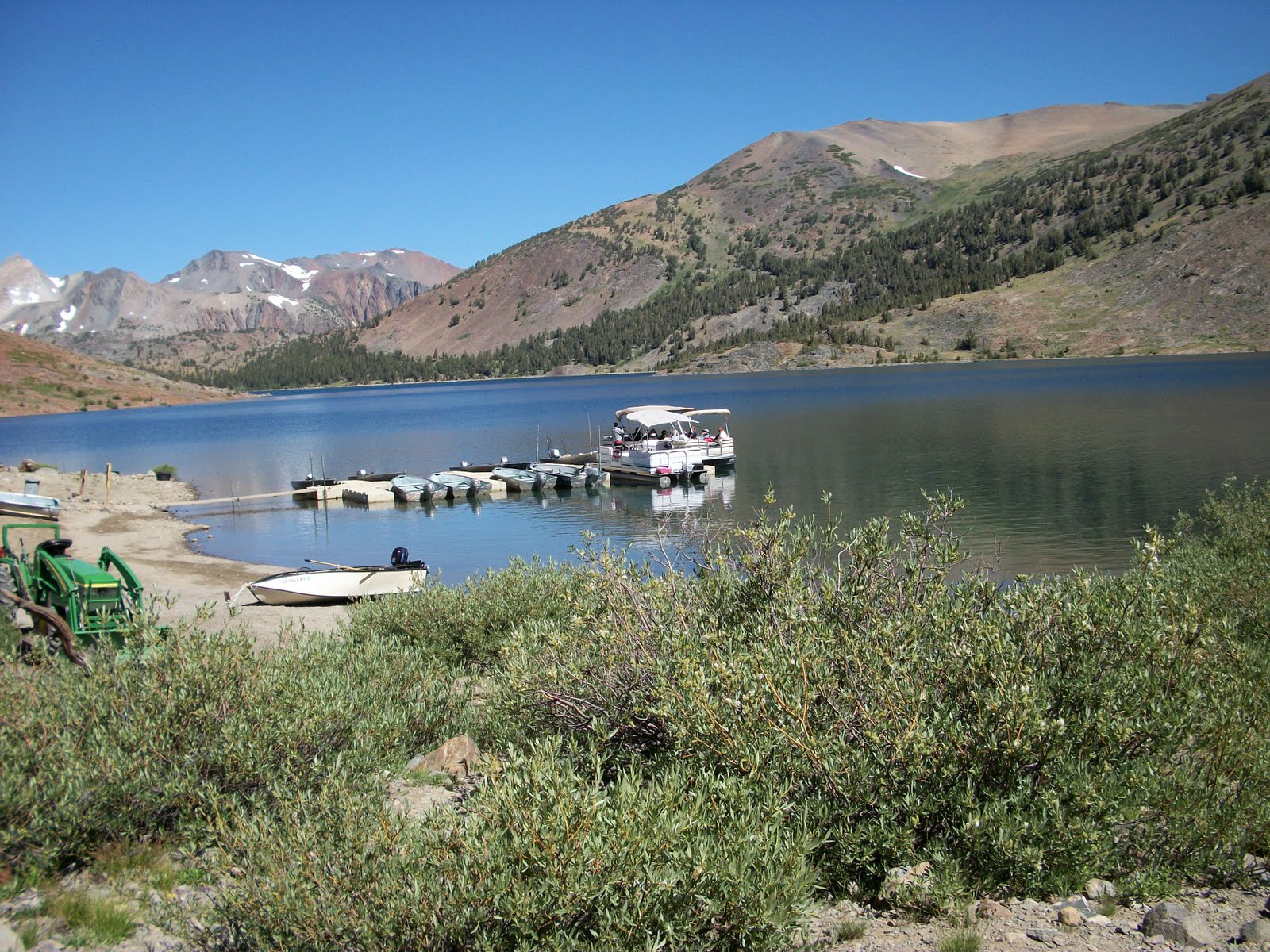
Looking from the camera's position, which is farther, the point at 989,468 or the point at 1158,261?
the point at 1158,261

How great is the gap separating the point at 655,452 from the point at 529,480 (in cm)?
Result: 609

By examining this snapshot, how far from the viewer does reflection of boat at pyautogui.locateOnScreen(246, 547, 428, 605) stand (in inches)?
742

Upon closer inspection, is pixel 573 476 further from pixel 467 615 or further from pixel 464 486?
pixel 467 615

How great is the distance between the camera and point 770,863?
4.59m

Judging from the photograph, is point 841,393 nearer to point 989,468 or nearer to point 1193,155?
point 989,468

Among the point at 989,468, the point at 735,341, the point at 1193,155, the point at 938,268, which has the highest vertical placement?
the point at 1193,155

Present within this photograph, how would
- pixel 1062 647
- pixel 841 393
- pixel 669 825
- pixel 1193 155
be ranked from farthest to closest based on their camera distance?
pixel 1193 155 → pixel 841 393 → pixel 1062 647 → pixel 669 825

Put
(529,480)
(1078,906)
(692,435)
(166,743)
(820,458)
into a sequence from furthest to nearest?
(692,435) < (820,458) < (529,480) < (166,743) < (1078,906)

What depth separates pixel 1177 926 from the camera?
195 inches

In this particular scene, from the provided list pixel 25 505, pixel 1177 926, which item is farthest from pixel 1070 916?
pixel 25 505

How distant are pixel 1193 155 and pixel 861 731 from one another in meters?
181

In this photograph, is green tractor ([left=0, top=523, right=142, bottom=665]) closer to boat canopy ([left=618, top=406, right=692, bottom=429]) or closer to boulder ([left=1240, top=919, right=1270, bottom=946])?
boulder ([left=1240, top=919, right=1270, bottom=946])

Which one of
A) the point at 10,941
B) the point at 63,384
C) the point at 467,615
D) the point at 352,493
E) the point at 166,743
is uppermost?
the point at 63,384

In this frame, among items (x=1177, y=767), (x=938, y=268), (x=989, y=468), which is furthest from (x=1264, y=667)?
(x=938, y=268)
